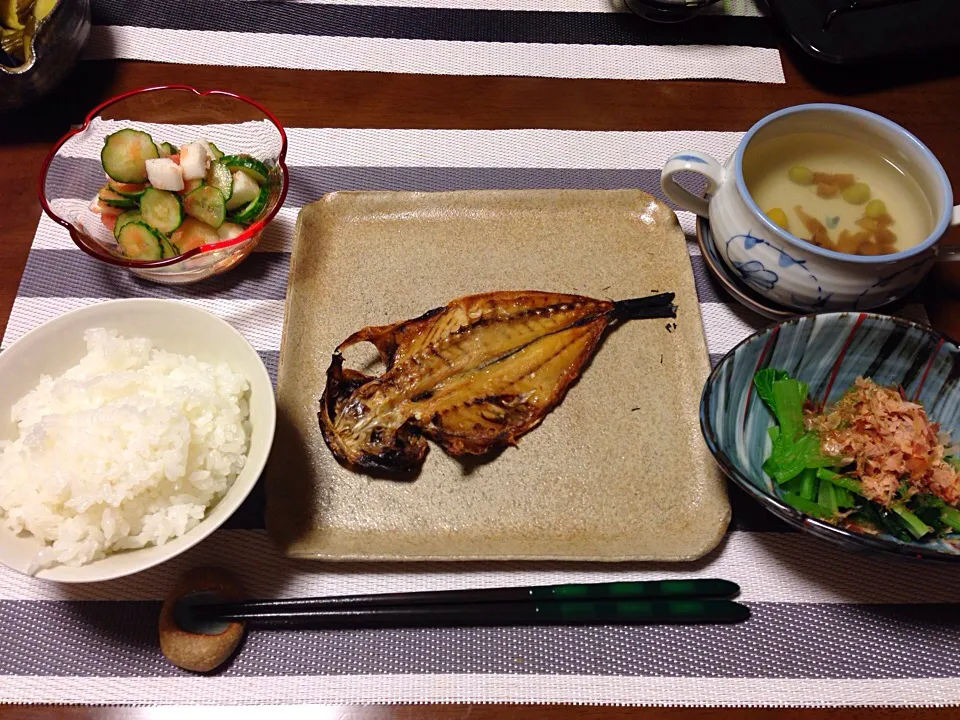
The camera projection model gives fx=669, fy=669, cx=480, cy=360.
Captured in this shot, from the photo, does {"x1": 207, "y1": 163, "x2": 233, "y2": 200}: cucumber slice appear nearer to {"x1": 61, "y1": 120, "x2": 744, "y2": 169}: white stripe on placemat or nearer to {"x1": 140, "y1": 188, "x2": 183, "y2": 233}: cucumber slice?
{"x1": 140, "y1": 188, "x2": 183, "y2": 233}: cucumber slice

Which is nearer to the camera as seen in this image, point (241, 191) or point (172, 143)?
point (241, 191)

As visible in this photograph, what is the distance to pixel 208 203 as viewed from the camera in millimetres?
1604

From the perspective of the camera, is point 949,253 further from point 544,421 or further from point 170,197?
point 170,197

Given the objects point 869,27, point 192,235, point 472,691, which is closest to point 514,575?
point 472,691

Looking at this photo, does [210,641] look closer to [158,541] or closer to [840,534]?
[158,541]

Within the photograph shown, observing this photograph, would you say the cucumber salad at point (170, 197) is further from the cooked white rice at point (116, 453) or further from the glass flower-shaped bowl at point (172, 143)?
the cooked white rice at point (116, 453)

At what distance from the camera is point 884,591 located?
140 centimetres

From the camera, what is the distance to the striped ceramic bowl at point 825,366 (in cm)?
139

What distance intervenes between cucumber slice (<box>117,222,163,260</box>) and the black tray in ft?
6.35

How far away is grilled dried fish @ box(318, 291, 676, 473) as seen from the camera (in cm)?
144

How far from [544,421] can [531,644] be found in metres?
0.47

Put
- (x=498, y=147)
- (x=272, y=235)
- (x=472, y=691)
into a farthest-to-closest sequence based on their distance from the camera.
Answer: (x=498, y=147), (x=272, y=235), (x=472, y=691)

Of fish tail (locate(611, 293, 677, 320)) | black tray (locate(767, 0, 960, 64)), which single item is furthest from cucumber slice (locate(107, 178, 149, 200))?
black tray (locate(767, 0, 960, 64))

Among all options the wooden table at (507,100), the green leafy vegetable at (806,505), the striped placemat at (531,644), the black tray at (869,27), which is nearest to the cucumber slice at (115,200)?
the wooden table at (507,100)
